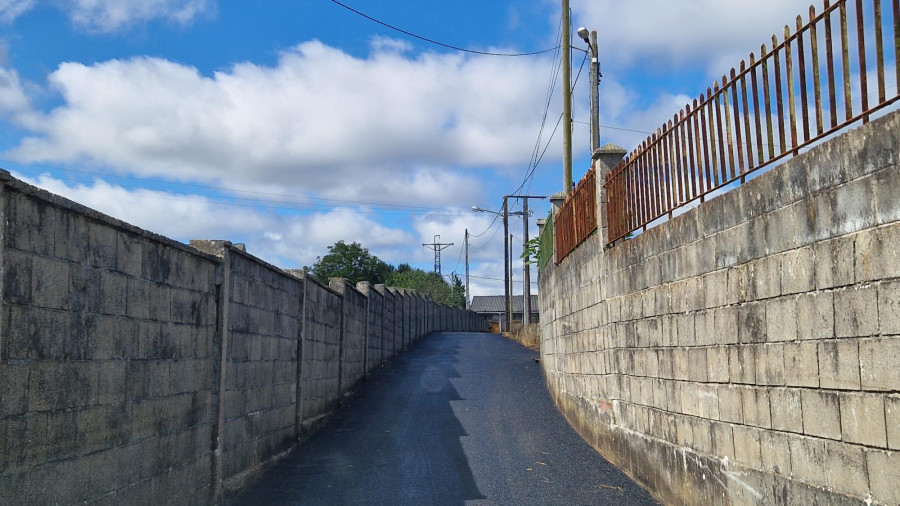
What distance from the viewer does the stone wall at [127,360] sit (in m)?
4.05

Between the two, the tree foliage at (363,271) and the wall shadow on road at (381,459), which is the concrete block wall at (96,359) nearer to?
the wall shadow on road at (381,459)

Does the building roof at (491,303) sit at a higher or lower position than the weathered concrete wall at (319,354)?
higher

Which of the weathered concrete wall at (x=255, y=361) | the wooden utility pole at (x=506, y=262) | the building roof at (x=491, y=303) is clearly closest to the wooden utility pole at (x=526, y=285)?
the wooden utility pole at (x=506, y=262)

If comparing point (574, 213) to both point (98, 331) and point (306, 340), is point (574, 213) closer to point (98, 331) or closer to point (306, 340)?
point (306, 340)

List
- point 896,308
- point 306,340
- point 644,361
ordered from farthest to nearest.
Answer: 1. point 306,340
2. point 644,361
3. point 896,308

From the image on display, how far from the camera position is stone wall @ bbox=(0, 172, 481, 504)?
4.05 m

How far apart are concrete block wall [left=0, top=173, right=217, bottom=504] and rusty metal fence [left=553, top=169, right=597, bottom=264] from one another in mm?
5047

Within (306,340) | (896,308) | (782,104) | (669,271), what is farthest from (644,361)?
(306,340)

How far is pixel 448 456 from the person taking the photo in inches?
375

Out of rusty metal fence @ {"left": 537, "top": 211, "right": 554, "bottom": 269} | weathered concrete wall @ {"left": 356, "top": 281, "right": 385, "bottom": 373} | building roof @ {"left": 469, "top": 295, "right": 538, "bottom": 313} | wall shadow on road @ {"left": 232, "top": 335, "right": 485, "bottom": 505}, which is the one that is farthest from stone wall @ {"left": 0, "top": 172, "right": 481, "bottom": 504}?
building roof @ {"left": 469, "top": 295, "right": 538, "bottom": 313}

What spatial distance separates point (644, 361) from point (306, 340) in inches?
202

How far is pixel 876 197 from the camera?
379 centimetres

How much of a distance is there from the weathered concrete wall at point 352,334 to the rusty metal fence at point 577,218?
13.1 ft

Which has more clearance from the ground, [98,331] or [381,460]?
[98,331]
